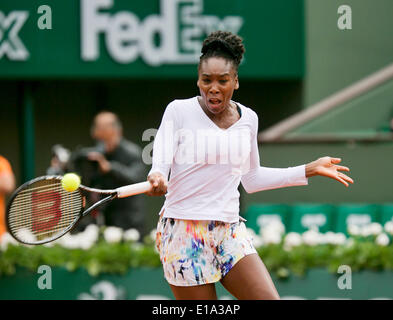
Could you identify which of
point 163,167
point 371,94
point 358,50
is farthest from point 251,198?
point 163,167

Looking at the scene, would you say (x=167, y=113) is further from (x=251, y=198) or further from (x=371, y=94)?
(x=371, y=94)

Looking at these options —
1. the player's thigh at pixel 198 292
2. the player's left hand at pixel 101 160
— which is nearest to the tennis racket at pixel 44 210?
the player's thigh at pixel 198 292

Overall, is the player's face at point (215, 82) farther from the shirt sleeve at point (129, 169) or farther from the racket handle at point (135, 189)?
the shirt sleeve at point (129, 169)

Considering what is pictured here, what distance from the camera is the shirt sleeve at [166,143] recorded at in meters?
3.56

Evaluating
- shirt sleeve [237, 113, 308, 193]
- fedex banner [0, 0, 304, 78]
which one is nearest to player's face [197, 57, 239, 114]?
shirt sleeve [237, 113, 308, 193]

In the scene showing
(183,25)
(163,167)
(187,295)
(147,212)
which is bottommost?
(147,212)

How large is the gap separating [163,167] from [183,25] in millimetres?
6441

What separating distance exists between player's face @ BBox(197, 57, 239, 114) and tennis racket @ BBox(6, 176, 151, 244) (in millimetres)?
550

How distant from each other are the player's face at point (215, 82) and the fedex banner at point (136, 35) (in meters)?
6.18

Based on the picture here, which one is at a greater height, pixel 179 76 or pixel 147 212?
pixel 179 76

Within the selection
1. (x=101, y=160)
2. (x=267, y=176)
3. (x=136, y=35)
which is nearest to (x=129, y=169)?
(x=101, y=160)

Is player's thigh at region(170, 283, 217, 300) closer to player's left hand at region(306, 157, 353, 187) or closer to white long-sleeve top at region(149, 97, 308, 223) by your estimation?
white long-sleeve top at region(149, 97, 308, 223)

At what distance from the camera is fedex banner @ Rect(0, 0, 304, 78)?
9.71 m

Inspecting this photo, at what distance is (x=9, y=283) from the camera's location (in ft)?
21.1
